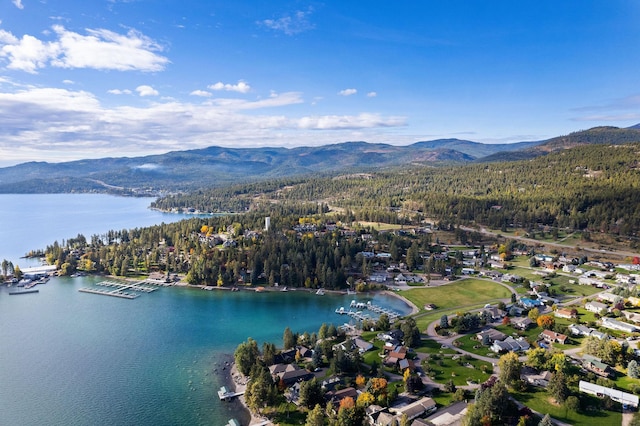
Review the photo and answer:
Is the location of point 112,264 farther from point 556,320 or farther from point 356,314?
point 556,320

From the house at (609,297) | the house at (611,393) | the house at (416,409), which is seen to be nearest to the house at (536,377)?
the house at (611,393)

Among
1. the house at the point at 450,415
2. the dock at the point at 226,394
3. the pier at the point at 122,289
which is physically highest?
the pier at the point at 122,289

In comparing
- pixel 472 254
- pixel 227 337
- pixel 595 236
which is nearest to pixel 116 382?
pixel 227 337

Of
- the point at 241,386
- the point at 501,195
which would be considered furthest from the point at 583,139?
the point at 241,386

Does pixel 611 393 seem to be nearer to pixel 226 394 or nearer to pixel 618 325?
pixel 618 325

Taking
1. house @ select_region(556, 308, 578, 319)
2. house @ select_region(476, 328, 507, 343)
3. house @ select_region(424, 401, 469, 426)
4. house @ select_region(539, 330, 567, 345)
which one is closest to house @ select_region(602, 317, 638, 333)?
house @ select_region(556, 308, 578, 319)

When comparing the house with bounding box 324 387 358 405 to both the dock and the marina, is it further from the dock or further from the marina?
the marina

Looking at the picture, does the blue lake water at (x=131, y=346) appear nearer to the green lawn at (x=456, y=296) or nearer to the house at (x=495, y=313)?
the green lawn at (x=456, y=296)
